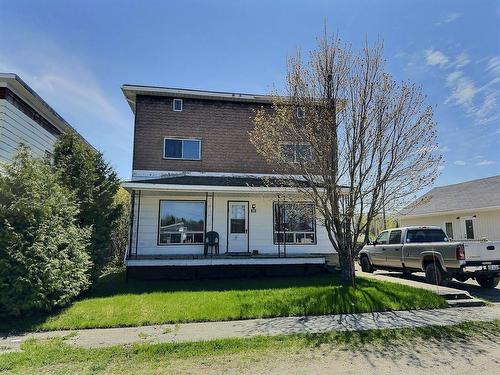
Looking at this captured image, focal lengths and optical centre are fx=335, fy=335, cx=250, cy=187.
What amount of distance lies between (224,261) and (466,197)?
847 inches

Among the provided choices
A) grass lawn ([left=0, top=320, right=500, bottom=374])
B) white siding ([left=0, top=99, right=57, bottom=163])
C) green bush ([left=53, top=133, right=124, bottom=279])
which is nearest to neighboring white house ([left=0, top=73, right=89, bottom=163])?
white siding ([left=0, top=99, right=57, bottom=163])

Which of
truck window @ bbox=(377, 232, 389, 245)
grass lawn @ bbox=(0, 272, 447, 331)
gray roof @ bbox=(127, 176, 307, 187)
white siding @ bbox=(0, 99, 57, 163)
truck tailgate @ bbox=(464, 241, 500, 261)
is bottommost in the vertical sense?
grass lawn @ bbox=(0, 272, 447, 331)

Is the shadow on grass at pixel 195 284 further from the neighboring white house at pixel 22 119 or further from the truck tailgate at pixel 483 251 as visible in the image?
the neighboring white house at pixel 22 119

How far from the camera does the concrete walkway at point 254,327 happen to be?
20.2 feet

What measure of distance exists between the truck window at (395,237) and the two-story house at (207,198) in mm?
2637

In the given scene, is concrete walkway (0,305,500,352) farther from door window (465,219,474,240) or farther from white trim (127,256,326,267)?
door window (465,219,474,240)

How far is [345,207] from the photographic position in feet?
36.4

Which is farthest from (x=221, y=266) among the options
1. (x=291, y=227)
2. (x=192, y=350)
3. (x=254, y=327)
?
(x=192, y=350)

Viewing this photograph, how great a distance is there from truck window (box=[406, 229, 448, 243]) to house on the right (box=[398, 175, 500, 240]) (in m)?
8.23

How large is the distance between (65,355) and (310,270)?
10247mm

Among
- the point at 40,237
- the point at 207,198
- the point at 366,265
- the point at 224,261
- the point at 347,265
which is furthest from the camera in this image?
the point at 366,265

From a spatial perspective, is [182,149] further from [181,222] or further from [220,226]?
[220,226]

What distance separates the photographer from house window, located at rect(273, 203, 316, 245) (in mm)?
14797

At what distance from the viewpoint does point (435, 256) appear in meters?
11.0
